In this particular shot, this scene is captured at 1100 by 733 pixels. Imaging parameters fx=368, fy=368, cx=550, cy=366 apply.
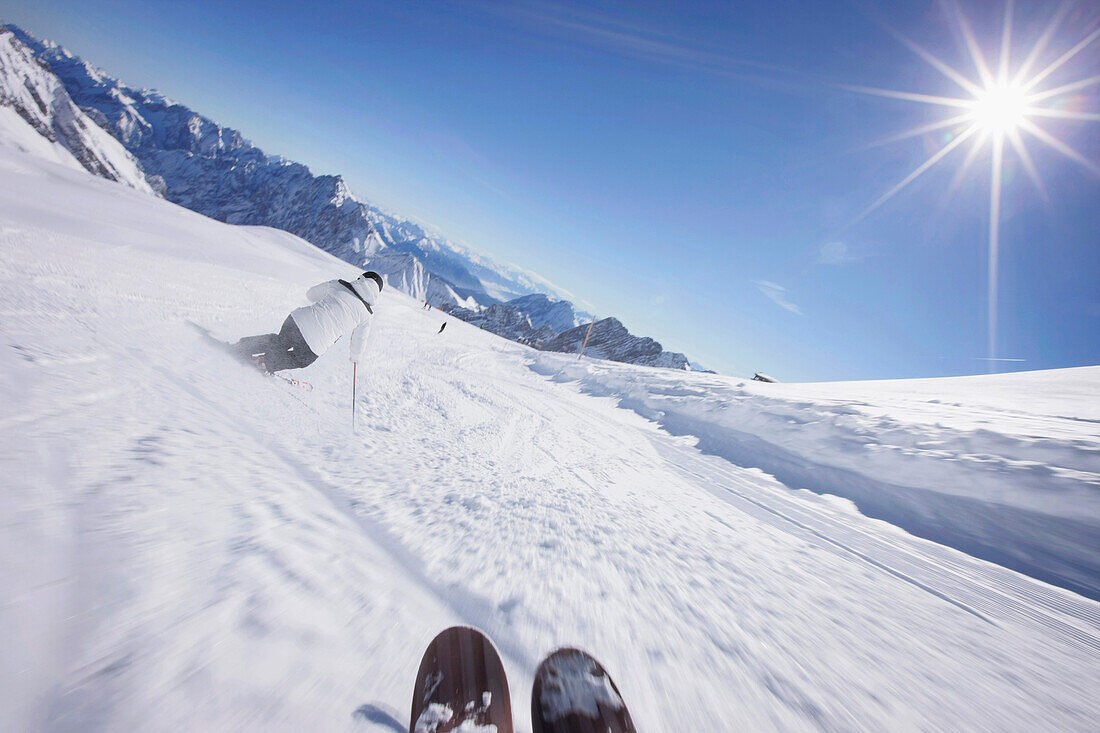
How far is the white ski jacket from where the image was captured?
4359 mm

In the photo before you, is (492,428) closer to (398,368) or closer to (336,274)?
(398,368)

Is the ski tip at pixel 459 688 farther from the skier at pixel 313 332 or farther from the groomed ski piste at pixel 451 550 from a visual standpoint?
the skier at pixel 313 332

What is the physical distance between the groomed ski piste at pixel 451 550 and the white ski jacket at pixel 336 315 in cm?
69

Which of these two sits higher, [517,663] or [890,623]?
[890,623]

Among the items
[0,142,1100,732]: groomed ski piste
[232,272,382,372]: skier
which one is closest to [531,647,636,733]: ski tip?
[0,142,1100,732]: groomed ski piste

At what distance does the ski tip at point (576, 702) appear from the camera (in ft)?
4.73

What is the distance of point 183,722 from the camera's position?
1138mm

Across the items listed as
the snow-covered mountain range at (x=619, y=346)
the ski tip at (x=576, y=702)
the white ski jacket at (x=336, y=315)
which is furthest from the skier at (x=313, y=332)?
the snow-covered mountain range at (x=619, y=346)

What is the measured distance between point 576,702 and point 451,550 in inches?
43.5

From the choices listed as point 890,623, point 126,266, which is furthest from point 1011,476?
point 126,266

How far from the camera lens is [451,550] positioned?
229cm

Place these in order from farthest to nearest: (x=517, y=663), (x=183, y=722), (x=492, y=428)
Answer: (x=492, y=428) < (x=517, y=663) < (x=183, y=722)

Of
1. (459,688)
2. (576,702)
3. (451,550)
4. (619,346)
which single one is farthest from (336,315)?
(619,346)

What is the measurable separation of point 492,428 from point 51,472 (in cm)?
386
